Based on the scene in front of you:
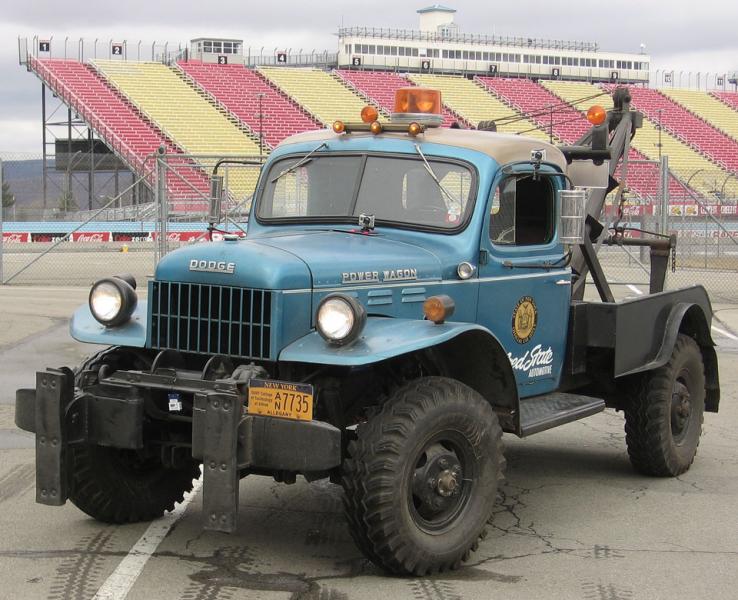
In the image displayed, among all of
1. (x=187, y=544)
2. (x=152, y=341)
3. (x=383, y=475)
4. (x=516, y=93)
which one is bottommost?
(x=187, y=544)

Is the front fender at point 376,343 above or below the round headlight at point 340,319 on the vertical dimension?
below

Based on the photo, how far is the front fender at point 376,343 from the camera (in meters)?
5.24

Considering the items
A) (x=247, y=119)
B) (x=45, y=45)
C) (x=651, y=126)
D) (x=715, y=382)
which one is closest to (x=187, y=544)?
(x=715, y=382)

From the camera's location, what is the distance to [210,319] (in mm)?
5641

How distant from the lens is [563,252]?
7230 millimetres

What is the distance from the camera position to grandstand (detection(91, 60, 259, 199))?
152ft

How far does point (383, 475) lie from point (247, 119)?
151 ft

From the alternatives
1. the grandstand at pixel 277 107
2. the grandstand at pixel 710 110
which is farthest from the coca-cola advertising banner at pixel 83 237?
the grandstand at pixel 710 110

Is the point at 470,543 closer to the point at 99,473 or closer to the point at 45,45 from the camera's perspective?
the point at 99,473

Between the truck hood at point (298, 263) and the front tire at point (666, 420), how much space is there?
2217 millimetres

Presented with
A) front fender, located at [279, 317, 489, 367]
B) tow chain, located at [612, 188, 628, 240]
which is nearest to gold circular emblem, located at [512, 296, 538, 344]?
front fender, located at [279, 317, 489, 367]

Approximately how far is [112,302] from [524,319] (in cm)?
242

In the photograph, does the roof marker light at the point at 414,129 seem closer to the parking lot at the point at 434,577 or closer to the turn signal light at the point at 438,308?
the turn signal light at the point at 438,308

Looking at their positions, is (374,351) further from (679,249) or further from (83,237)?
(83,237)
